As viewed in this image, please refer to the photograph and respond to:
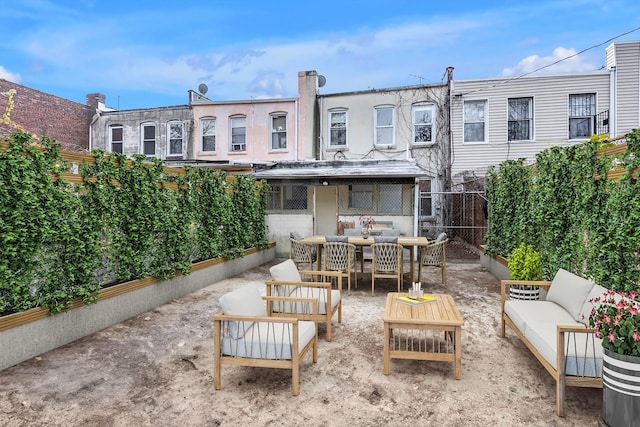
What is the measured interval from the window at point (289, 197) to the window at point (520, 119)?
7.38m

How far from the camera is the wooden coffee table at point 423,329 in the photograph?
3477 mm

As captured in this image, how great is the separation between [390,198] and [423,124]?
3625mm

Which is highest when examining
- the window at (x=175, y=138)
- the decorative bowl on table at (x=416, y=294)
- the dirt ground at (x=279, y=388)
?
the window at (x=175, y=138)

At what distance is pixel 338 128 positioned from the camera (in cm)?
1401

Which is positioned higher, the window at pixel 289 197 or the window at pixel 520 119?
the window at pixel 520 119

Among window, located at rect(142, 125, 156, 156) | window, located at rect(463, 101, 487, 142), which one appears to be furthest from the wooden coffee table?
window, located at rect(142, 125, 156, 156)

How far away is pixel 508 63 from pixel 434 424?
1479cm

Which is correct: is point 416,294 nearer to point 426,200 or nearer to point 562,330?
point 562,330

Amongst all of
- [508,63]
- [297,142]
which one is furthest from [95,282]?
[508,63]

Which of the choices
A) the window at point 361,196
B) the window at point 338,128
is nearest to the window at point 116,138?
the window at point 338,128

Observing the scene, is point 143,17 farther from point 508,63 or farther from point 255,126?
point 508,63

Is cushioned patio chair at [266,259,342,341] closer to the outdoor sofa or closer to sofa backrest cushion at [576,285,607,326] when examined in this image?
the outdoor sofa

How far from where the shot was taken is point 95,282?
15.3ft

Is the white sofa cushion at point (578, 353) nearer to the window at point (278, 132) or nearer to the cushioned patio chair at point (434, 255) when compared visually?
the cushioned patio chair at point (434, 255)
